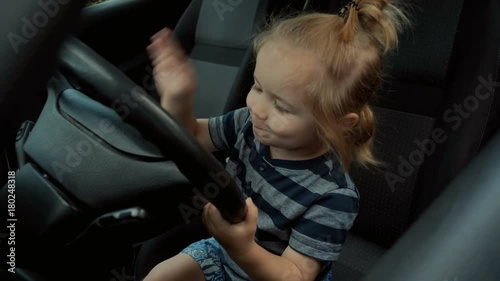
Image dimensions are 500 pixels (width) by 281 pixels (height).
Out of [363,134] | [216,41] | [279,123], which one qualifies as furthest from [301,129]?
[216,41]

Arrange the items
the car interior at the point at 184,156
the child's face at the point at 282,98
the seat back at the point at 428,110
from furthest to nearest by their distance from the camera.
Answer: the seat back at the point at 428,110 → the child's face at the point at 282,98 → the car interior at the point at 184,156

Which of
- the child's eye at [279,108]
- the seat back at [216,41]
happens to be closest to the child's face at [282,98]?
the child's eye at [279,108]

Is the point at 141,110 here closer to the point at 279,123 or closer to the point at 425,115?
the point at 279,123

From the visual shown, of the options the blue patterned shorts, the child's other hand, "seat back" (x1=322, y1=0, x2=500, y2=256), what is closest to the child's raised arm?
the child's other hand

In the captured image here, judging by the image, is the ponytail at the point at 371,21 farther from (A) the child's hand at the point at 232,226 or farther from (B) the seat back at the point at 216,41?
(B) the seat back at the point at 216,41

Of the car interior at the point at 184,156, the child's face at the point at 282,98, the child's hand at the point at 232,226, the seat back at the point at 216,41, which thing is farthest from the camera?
the seat back at the point at 216,41

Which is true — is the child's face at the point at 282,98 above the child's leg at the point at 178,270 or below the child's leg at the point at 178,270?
above

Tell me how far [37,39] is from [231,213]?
294 mm

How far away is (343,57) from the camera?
88 cm

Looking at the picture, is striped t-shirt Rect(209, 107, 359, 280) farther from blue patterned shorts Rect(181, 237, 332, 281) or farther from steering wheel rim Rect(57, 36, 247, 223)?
steering wheel rim Rect(57, 36, 247, 223)

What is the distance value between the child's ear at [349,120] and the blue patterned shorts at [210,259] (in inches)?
11.3

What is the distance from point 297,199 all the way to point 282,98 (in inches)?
7.3

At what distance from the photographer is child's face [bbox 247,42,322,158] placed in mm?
857

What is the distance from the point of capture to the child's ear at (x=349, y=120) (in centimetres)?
93
